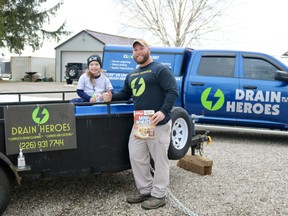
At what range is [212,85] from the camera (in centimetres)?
805

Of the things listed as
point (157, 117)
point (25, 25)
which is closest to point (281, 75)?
point (157, 117)

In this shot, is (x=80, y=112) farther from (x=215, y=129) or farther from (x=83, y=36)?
(x=83, y=36)

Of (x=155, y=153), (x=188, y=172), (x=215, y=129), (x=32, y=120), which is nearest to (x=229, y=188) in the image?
(x=188, y=172)

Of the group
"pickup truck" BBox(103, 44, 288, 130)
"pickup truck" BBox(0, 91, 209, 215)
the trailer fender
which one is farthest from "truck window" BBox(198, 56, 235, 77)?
the trailer fender

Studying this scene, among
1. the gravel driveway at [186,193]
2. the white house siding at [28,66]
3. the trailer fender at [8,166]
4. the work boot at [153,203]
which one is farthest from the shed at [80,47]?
the trailer fender at [8,166]

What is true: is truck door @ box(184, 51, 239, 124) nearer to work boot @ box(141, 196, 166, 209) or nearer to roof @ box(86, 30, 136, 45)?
work boot @ box(141, 196, 166, 209)

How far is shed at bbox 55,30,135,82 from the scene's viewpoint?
123ft

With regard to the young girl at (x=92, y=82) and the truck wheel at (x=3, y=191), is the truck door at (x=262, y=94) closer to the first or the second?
the young girl at (x=92, y=82)

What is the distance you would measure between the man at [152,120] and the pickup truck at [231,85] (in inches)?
146

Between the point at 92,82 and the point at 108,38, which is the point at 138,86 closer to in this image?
the point at 92,82

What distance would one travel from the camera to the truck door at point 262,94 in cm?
769

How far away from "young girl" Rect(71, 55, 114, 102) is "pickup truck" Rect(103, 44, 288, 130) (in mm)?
3111

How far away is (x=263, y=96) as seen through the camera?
25.4 feet

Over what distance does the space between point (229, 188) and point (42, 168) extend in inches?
91.2
